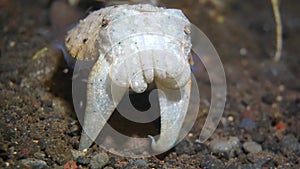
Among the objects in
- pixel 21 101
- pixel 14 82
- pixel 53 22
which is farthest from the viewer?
pixel 53 22

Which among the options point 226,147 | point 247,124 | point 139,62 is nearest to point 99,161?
point 139,62

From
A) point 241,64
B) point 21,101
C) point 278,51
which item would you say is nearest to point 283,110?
point 241,64

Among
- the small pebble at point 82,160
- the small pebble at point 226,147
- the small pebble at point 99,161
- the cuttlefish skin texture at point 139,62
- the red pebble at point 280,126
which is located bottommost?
the red pebble at point 280,126

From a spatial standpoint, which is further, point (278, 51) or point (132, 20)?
point (278, 51)

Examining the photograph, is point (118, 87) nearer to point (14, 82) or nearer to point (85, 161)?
point (85, 161)

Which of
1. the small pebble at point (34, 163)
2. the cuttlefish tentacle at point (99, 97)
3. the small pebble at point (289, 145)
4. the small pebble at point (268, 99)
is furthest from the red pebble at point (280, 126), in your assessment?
the small pebble at point (34, 163)

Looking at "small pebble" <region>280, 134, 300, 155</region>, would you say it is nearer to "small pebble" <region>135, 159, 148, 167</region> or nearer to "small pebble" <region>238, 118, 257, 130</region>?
"small pebble" <region>238, 118, 257, 130</region>

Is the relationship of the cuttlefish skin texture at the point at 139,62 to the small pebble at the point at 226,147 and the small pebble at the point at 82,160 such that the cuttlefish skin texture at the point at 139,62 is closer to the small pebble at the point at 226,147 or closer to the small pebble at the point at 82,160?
the small pebble at the point at 82,160
